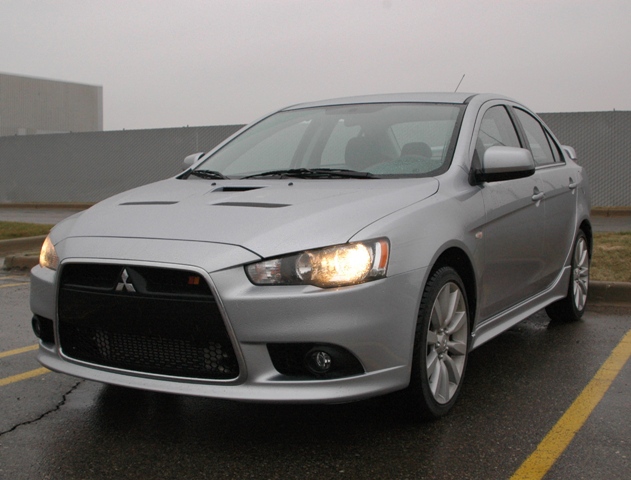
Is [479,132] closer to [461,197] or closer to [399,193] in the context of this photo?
[461,197]

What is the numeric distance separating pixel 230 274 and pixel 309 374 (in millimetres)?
530

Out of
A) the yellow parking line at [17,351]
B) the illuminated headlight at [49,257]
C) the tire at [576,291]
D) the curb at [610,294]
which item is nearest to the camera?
the illuminated headlight at [49,257]

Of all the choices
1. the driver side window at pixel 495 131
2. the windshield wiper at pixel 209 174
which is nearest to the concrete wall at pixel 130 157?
the driver side window at pixel 495 131

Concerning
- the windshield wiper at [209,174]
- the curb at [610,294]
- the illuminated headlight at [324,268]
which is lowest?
the curb at [610,294]

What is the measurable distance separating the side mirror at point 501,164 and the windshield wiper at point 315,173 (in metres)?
0.59

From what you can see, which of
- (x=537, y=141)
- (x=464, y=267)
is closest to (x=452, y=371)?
(x=464, y=267)

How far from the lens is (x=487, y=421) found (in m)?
3.78

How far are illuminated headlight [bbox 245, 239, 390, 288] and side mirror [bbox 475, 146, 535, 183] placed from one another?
3.89 ft

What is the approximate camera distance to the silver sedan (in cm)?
318

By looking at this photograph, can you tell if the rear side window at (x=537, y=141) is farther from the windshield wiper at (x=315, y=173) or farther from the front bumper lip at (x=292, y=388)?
the front bumper lip at (x=292, y=388)

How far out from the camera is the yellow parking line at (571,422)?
3200mm

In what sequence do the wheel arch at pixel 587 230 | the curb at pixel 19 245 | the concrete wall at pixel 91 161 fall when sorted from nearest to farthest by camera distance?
the wheel arch at pixel 587 230, the curb at pixel 19 245, the concrete wall at pixel 91 161

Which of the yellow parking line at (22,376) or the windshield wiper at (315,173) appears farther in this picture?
the yellow parking line at (22,376)

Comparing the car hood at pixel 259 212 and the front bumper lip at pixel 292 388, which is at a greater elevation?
the car hood at pixel 259 212
